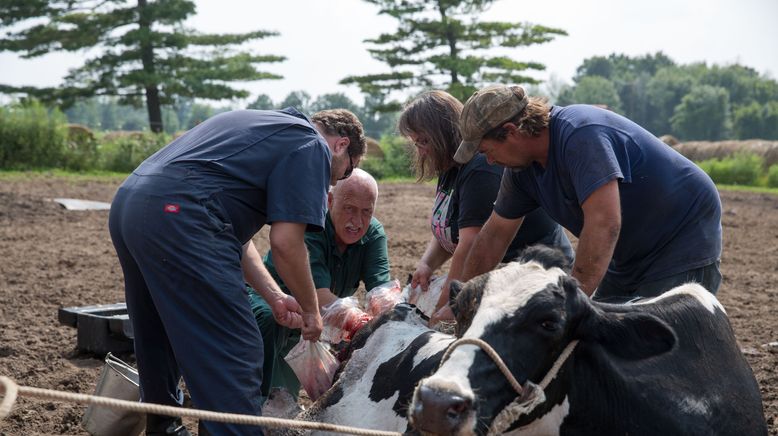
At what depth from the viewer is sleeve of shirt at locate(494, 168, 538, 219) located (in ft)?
15.2

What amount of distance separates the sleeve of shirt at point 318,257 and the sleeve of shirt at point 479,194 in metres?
0.99

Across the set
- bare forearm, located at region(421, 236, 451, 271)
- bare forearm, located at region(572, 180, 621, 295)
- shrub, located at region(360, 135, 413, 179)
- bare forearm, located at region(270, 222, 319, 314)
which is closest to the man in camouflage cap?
bare forearm, located at region(572, 180, 621, 295)

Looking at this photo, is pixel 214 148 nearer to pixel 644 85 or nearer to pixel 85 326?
pixel 85 326

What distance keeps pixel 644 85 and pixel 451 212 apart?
120585 mm

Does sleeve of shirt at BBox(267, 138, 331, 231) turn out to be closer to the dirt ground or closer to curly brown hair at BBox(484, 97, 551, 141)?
curly brown hair at BBox(484, 97, 551, 141)

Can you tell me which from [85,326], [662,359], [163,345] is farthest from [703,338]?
[85,326]

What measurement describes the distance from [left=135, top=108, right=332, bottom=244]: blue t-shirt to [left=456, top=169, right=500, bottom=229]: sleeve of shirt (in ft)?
4.36

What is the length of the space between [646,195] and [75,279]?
7.88m

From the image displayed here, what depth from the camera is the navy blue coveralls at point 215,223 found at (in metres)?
3.65

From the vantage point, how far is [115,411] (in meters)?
4.68

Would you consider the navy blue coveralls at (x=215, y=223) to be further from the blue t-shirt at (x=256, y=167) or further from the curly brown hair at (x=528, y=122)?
the curly brown hair at (x=528, y=122)

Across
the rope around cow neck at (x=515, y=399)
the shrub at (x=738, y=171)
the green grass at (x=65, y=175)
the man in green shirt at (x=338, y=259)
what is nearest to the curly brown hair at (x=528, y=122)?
the rope around cow neck at (x=515, y=399)

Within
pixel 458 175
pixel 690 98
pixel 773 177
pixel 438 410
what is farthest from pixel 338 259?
pixel 690 98

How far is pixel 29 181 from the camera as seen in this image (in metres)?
21.6
